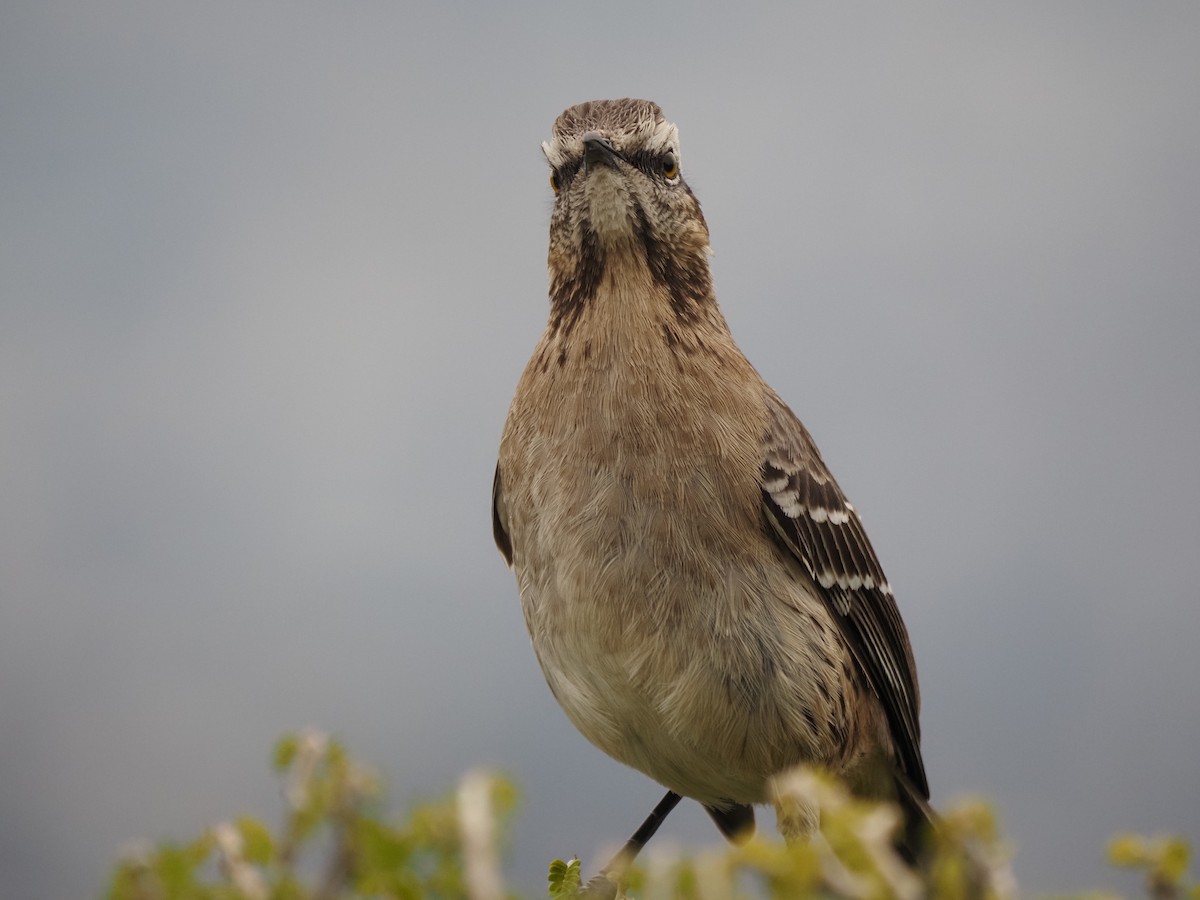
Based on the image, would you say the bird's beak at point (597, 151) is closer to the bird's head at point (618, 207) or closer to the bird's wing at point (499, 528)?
the bird's head at point (618, 207)

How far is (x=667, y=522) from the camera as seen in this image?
18.1 feet

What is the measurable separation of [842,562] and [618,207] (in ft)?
7.15

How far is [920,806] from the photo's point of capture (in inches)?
267

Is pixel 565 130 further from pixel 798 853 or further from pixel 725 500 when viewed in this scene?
pixel 798 853

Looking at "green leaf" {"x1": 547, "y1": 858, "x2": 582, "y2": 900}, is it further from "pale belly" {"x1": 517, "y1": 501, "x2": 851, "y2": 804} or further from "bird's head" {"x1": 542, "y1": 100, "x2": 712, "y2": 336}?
"bird's head" {"x1": 542, "y1": 100, "x2": 712, "y2": 336}

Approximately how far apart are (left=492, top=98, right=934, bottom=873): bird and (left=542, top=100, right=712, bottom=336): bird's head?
11 millimetres

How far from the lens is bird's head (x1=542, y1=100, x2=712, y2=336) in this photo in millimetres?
6074

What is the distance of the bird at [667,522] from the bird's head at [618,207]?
1 centimetres

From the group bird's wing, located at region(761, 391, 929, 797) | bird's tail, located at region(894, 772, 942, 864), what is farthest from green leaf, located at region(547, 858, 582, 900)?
bird's tail, located at region(894, 772, 942, 864)

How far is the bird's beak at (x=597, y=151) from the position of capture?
5.96 m

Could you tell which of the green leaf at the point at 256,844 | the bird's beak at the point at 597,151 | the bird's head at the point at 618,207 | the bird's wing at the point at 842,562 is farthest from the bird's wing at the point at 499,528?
the green leaf at the point at 256,844

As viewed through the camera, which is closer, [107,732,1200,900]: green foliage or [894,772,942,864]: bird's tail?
[107,732,1200,900]: green foliage

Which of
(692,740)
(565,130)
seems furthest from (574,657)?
(565,130)

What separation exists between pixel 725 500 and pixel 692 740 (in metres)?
1.13
